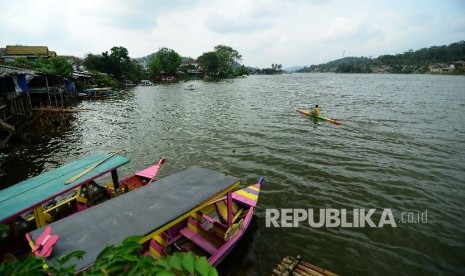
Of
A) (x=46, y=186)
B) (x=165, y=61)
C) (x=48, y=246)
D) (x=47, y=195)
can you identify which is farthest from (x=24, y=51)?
(x=48, y=246)

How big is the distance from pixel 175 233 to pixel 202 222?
43.3 inches

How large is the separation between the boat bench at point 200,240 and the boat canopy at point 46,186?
3707mm

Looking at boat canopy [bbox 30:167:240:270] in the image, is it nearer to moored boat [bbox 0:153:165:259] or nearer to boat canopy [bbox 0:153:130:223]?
moored boat [bbox 0:153:165:259]

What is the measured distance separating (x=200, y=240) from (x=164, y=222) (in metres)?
2.86

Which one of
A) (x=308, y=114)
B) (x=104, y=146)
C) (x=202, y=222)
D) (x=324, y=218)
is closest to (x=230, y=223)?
A: (x=202, y=222)

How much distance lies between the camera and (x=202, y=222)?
361 inches

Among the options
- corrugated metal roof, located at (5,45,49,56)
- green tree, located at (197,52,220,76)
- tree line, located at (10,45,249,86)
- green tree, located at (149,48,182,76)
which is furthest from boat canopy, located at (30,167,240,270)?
green tree, located at (197,52,220,76)

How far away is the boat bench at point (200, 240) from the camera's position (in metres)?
7.82

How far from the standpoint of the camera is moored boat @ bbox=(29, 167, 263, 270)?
5.14 meters

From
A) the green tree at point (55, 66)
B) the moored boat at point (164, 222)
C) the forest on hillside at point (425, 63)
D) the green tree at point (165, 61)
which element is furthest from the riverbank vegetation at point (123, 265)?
the forest on hillside at point (425, 63)

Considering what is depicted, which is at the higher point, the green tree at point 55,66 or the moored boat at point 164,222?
the green tree at point 55,66

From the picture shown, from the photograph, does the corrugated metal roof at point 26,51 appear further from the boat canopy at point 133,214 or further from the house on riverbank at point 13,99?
the boat canopy at point 133,214

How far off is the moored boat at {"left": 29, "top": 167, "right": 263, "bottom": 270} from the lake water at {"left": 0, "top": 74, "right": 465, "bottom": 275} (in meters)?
1.09

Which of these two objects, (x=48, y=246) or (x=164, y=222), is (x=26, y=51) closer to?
(x=48, y=246)
